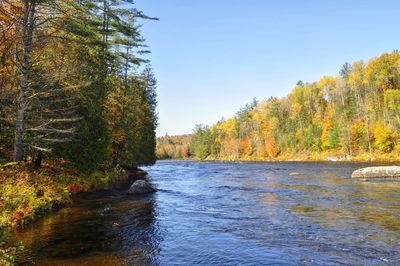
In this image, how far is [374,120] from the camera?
88188 millimetres

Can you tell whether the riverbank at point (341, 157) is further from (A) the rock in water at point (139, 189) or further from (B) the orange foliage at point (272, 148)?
(A) the rock in water at point (139, 189)

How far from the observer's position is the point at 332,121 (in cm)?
10425

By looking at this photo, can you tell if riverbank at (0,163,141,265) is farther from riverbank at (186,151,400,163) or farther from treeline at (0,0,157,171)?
riverbank at (186,151,400,163)

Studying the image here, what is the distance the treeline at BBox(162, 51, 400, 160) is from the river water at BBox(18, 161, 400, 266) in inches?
2646

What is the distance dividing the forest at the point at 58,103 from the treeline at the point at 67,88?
0.25 feet

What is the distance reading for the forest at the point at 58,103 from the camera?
16.2 m

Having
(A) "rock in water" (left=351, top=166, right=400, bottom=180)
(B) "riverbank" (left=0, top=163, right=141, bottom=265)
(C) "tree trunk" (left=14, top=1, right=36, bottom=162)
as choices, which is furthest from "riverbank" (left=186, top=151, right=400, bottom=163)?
(C) "tree trunk" (left=14, top=1, right=36, bottom=162)

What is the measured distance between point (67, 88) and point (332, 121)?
330 ft

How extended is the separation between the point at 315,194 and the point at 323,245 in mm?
13167

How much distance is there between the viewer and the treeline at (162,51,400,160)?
83.2 m

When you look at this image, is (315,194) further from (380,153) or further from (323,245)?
(380,153)

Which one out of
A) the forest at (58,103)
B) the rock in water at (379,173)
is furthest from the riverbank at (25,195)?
the rock in water at (379,173)

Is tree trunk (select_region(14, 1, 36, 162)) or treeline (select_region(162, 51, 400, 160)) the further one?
treeline (select_region(162, 51, 400, 160))

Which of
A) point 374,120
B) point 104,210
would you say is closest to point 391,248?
point 104,210
